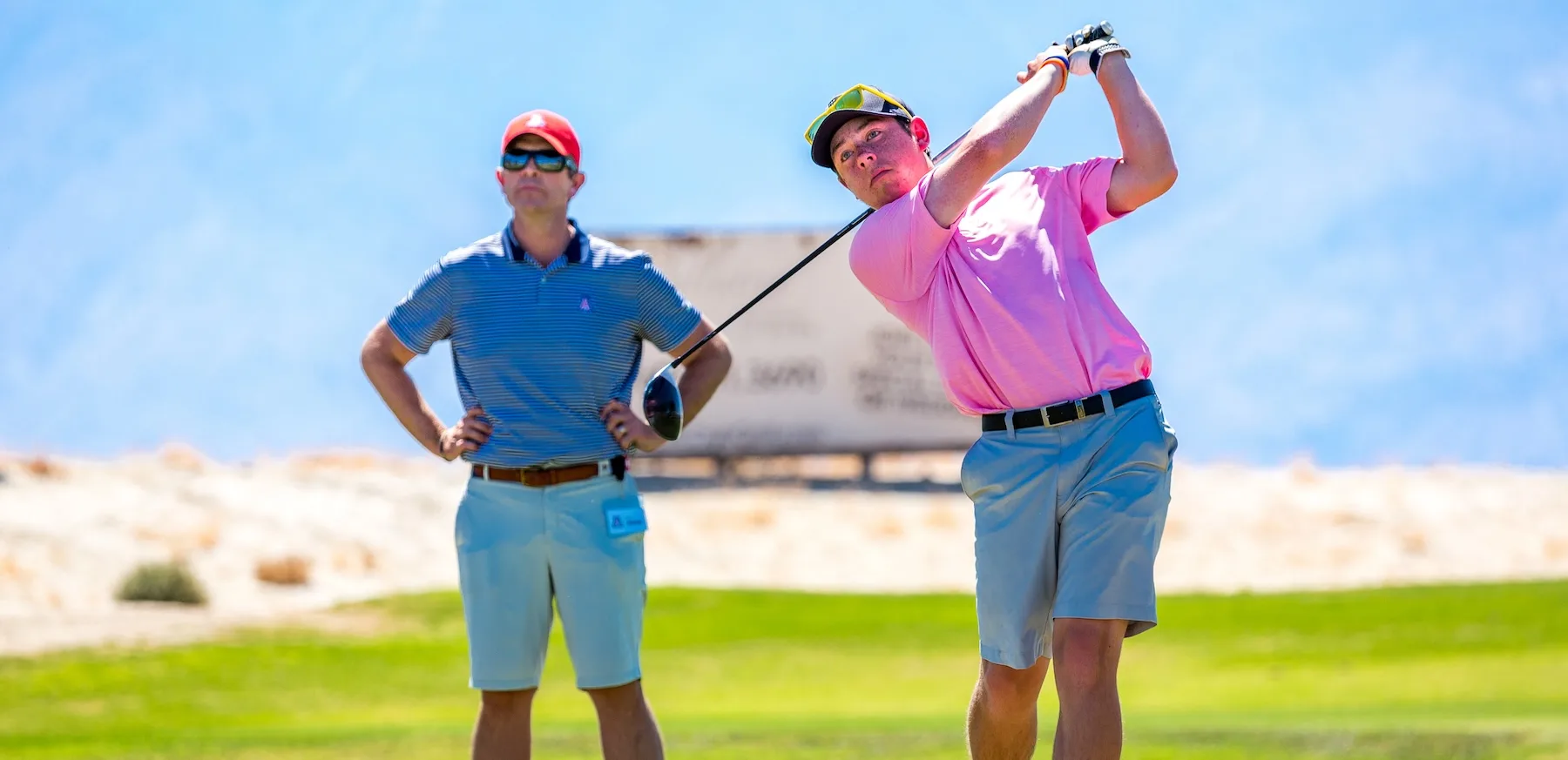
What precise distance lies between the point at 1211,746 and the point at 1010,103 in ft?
15.9

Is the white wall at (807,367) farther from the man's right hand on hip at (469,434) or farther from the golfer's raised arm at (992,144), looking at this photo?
the golfer's raised arm at (992,144)

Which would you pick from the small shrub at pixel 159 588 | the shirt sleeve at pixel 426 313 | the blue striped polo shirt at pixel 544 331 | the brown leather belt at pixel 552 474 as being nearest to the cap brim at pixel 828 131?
the blue striped polo shirt at pixel 544 331

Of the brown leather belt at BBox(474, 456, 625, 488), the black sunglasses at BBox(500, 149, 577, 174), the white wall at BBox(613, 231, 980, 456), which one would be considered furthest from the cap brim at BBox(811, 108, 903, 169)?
the white wall at BBox(613, 231, 980, 456)

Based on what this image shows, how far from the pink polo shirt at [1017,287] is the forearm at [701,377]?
1026 millimetres

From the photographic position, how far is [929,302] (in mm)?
4953

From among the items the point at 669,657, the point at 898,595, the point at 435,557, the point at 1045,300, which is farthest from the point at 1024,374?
the point at 435,557

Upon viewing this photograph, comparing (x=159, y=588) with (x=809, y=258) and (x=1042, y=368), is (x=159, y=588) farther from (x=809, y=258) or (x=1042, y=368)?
(x=1042, y=368)

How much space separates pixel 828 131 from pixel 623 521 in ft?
4.40

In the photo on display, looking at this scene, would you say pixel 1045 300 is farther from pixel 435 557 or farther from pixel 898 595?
pixel 435 557

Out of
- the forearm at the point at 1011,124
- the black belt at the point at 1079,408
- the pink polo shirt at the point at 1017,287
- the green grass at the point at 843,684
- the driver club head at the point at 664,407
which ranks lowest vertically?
the green grass at the point at 843,684

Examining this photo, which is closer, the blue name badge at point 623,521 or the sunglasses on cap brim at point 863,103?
the sunglasses on cap brim at point 863,103

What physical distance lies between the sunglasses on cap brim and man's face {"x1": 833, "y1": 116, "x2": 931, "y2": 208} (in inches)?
1.3

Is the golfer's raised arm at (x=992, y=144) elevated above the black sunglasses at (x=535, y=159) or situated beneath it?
situated beneath

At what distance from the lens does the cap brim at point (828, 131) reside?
4.86m
